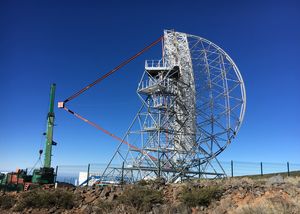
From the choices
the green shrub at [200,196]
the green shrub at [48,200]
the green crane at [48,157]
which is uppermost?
the green crane at [48,157]

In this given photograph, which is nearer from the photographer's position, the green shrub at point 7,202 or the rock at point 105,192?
the rock at point 105,192

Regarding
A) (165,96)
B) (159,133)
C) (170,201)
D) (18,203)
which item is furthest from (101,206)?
(165,96)

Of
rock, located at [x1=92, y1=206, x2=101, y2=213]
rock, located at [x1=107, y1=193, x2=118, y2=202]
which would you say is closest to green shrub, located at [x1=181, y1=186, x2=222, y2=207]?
rock, located at [x1=107, y1=193, x2=118, y2=202]

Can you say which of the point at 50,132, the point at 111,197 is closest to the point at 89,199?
the point at 111,197

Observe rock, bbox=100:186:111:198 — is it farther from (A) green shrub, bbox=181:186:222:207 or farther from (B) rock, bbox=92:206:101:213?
Result: (A) green shrub, bbox=181:186:222:207

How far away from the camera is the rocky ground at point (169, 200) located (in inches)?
612

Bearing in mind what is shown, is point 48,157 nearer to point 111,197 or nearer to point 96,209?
point 111,197

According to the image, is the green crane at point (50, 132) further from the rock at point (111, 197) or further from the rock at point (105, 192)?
the rock at point (111, 197)

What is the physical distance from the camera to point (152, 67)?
3766cm

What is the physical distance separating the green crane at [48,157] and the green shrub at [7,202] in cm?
1509

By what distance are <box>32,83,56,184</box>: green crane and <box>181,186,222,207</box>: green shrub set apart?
24.1m

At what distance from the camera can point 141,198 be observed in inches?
722

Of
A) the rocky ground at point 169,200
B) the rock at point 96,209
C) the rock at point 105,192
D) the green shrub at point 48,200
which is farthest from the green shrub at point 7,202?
the rock at point 96,209

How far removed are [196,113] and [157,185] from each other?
1689cm
